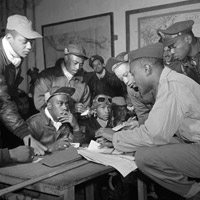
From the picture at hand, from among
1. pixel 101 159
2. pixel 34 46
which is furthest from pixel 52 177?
pixel 34 46

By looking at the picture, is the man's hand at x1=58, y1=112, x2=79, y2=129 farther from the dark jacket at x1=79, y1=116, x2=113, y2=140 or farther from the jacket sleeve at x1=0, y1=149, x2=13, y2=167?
the jacket sleeve at x1=0, y1=149, x2=13, y2=167

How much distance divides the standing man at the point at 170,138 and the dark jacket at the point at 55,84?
1.13 m

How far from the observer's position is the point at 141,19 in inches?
151

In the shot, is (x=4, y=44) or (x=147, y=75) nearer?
(x=147, y=75)

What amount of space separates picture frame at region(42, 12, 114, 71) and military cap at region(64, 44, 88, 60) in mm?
51

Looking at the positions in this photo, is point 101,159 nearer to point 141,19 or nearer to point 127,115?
point 127,115

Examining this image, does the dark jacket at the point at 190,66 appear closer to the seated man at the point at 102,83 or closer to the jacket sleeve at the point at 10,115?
the seated man at the point at 102,83

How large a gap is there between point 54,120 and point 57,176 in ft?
3.60

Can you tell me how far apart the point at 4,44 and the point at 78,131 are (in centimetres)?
133

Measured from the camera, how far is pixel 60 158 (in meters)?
3.16

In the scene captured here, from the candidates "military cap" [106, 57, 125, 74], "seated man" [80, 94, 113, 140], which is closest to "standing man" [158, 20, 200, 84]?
"military cap" [106, 57, 125, 74]

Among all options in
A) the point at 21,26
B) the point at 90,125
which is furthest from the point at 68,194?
the point at 21,26

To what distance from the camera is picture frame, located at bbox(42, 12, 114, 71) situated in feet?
12.9

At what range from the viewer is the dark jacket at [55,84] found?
372 centimetres
